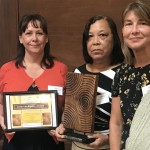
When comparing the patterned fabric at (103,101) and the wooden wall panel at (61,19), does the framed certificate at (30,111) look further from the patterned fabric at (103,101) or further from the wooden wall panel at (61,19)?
the wooden wall panel at (61,19)

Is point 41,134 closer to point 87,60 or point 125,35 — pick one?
point 87,60

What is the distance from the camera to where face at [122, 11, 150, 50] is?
1.17 meters

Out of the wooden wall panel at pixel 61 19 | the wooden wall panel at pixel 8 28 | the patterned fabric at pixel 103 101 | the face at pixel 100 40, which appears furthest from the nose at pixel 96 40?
the wooden wall panel at pixel 8 28

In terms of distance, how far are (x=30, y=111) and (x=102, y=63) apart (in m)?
0.43

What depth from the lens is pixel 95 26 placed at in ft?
4.81

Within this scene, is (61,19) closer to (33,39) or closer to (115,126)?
(33,39)

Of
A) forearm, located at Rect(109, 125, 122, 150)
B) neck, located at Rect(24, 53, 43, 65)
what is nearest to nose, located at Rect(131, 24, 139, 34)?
forearm, located at Rect(109, 125, 122, 150)

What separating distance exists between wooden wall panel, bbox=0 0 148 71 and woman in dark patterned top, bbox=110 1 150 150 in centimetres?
86

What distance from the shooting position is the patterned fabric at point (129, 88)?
1.21 meters

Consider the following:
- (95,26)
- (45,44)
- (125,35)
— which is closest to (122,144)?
(125,35)

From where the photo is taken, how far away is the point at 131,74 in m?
1.25

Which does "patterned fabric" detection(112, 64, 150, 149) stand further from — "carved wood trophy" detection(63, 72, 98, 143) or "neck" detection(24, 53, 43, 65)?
"neck" detection(24, 53, 43, 65)

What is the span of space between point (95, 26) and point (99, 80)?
9.5 inches

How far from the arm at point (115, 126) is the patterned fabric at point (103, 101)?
10 cm
